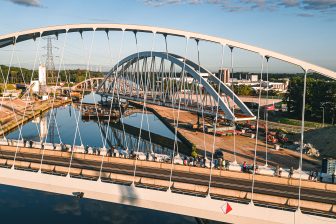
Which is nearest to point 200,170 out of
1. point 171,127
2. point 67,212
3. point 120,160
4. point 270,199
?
point 120,160

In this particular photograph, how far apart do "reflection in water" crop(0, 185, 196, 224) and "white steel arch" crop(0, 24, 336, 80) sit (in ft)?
51.5

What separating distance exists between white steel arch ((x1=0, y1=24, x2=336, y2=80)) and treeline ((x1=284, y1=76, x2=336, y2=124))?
5988 cm

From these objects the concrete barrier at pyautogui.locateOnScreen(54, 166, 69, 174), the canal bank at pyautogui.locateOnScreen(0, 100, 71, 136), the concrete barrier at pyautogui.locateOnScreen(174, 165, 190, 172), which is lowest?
the canal bank at pyautogui.locateOnScreen(0, 100, 71, 136)

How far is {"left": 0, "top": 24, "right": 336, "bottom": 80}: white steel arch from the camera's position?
26.9 m

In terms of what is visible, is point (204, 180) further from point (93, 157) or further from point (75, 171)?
point (93, 157)

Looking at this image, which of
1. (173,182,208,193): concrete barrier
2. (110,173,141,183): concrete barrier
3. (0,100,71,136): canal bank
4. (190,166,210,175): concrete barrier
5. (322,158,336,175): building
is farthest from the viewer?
(0,100,71,136): canal bank

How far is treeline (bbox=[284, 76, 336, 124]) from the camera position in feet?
284

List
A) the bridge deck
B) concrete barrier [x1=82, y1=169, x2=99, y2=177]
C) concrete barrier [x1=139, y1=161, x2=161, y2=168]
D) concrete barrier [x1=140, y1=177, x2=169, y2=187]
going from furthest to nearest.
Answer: concrete barrier [x1=139, y1=161, x2=161, y2=168]
concrete barrier [x1=82, y1=169, x2=99, y2=177]
concrete barrier [x1=140, y1=177, x2=169, y2=187]
the bridge deck

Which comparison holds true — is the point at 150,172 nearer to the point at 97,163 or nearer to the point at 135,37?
the point at 97,163

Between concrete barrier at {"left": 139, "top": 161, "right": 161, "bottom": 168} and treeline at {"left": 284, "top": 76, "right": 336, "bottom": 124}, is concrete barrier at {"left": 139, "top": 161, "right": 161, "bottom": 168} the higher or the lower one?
the lower one

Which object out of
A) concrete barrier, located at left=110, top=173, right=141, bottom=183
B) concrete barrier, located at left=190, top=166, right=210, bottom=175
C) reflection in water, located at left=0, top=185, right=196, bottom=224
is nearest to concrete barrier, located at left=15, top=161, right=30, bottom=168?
reflection in water, located at left=0, top=185, right=196, bottom=224

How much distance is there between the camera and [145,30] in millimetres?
35219

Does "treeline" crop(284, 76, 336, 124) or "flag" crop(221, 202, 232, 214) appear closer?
"flag" crop(221, 202, 232, 214)

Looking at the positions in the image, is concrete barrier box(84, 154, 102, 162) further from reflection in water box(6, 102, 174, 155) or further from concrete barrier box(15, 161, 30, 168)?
reflection in water box(6, 102, 174, 155)
